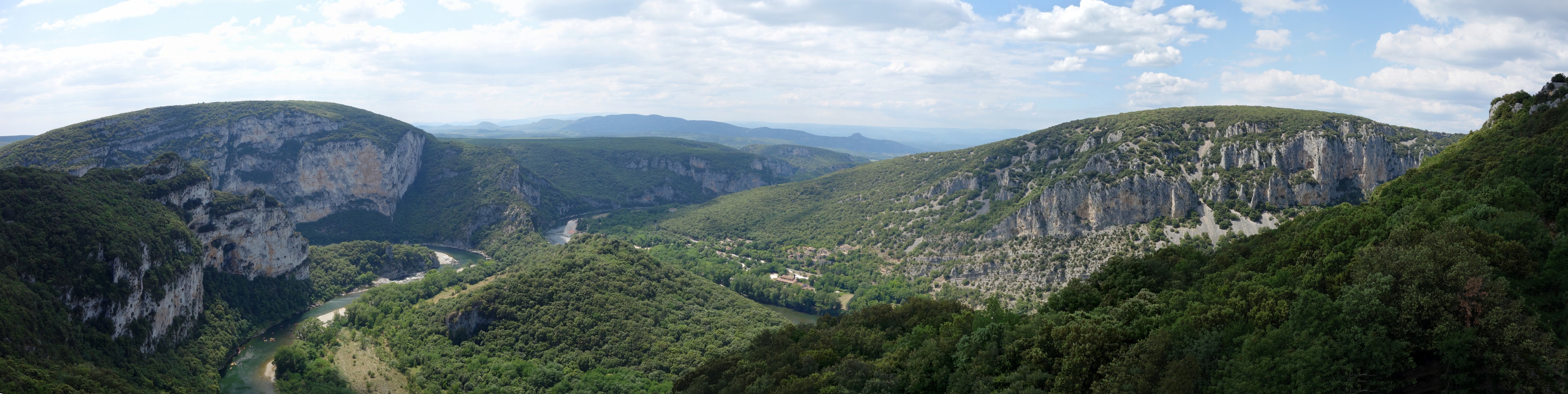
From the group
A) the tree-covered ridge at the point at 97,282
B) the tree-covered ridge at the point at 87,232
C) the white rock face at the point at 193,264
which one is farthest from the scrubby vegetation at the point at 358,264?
the tree-covered ridge at the point at 87,232

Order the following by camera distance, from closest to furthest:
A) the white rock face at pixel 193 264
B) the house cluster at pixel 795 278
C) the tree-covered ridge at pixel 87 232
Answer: the tree-covered ridge at pixel 87 232
the white rock face at pixel 193 264
the house cluster at pixel 795 278

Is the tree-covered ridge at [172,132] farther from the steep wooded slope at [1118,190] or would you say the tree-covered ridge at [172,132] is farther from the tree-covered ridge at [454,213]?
the steep wooded slope at [1118,190]

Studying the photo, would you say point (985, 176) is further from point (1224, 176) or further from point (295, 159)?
point (295, 159)

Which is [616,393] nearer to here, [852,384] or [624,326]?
[624,326]

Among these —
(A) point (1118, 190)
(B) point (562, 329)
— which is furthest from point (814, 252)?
(B) point (562, 329)

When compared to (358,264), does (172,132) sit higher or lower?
higher

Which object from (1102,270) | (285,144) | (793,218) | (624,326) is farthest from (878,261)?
(285,144)
